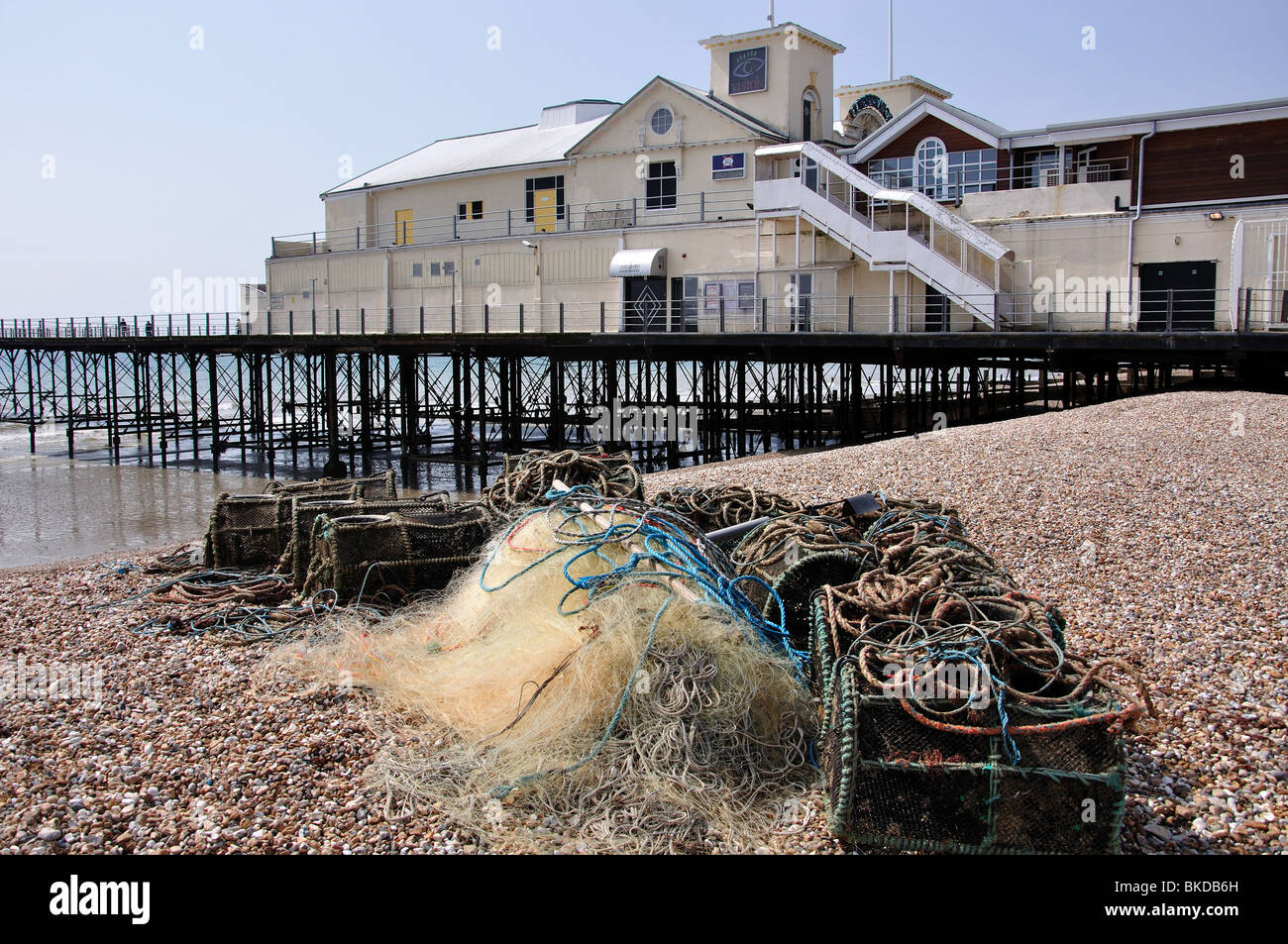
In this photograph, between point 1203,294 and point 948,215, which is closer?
point 1203,294

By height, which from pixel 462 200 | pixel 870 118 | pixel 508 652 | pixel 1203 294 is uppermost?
pixel 870 118

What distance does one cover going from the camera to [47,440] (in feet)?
137

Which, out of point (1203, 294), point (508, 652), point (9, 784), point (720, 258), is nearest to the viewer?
point (9, 784)

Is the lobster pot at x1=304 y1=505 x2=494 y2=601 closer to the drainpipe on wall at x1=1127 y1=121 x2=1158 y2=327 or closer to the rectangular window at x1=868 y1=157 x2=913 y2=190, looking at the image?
the drainpipe on wall at x1=1127 y1=121 x2=1158 y2=327

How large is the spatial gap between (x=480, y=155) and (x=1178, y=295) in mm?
22967

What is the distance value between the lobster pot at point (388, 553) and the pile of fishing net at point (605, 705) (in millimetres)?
1316

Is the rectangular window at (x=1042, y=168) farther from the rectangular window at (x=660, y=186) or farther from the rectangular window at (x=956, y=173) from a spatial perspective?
the rectangular window at (x=660, y=186)

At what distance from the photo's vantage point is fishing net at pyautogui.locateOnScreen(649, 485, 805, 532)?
27.3 ft

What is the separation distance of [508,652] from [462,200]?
29236 millimetres

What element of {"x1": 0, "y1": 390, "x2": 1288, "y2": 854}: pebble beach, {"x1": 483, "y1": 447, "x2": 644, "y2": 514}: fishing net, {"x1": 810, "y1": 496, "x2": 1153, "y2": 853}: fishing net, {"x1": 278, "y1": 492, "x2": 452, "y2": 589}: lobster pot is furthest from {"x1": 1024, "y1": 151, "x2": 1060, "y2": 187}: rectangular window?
{"x1": 810, "y1": 496, "x2": 1153, "y2": 853}: fishing net

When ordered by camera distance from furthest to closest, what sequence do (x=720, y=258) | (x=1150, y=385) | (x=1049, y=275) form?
(x=1150, y=385)
(x=720, y=258)
(x=1049, y=275)

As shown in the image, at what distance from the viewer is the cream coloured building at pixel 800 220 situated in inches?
806

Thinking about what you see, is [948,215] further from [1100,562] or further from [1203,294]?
[1100,562]

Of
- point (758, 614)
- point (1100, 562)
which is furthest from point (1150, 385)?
point (758, 614)
